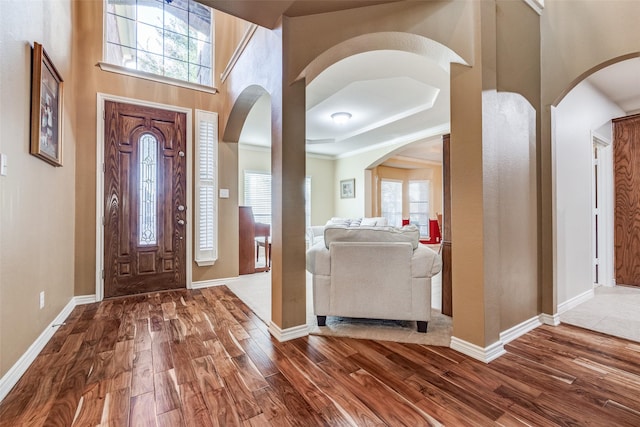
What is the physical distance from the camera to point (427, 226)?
32.0 feet

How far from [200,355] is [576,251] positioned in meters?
3.82

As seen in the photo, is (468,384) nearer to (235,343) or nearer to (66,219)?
(235,343)

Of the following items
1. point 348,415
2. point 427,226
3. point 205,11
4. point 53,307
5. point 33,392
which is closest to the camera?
point 348,415

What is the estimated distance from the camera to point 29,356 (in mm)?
1964

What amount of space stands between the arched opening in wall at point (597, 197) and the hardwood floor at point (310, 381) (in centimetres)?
72

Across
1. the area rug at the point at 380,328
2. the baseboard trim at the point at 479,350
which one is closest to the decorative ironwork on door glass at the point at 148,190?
the area rug at the point at 380,328

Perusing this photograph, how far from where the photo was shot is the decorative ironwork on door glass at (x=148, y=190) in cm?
362

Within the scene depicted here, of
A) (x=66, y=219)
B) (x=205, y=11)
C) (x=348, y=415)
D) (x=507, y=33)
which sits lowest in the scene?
(x=348, y=415)

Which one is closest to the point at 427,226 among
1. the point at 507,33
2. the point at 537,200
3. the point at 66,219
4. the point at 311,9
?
the point at 537,200

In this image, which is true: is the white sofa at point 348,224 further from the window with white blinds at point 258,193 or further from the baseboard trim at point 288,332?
the baseboard trim at point 288,332

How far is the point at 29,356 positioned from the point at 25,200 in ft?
3.48

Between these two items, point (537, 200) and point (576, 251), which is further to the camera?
point (576, 251)

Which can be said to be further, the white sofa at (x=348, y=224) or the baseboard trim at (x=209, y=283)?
the white sofa at (x=348, y=224)

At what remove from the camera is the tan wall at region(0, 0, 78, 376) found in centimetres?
169
